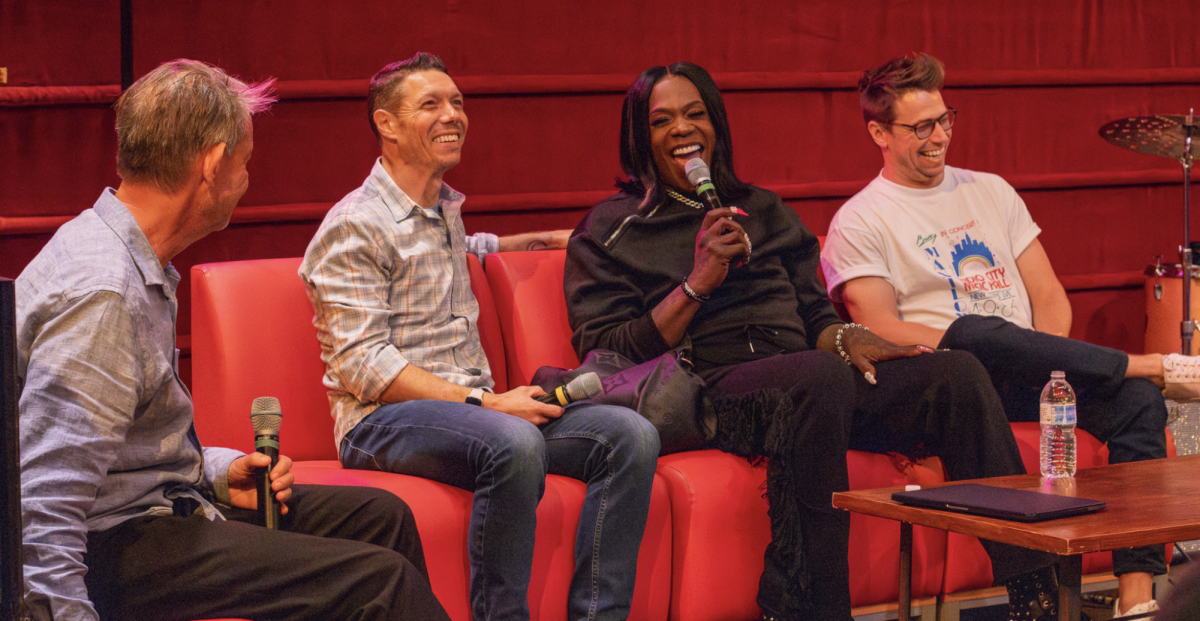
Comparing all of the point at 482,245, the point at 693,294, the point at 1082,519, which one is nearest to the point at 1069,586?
the point at 1082,519

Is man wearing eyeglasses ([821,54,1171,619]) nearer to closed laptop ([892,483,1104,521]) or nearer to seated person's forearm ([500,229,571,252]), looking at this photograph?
seated person's forearm ([500,229,571,252])

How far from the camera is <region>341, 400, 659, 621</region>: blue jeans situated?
2.14 m

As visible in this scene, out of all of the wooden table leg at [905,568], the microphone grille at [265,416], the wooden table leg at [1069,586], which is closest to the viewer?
the microphone grille at [265,416]

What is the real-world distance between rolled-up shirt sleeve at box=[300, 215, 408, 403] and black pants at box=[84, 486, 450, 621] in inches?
32.3

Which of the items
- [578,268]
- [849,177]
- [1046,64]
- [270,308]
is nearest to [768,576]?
[578,268]

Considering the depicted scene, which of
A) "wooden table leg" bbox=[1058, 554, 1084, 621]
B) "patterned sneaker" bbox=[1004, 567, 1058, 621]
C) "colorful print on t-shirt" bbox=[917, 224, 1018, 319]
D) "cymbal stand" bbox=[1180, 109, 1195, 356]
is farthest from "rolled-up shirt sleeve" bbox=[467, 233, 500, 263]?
"cymbal stand" bbox=[1180, 109, 1195, 356]

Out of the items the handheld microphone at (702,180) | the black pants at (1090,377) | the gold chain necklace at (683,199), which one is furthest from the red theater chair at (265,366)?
the black pants at (1090,377)

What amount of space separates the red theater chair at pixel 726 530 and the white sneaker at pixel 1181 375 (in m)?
0.71

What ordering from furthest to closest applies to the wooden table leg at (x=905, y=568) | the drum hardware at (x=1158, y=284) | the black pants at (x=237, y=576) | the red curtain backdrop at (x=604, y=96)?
1. the drum hardware at (x=1158, y=284)
2. the red curtain backdrop at (x=604, y=96)
3. the wooden table leg at (x=905, y=568)
4. the black pants at (x=237, y=576)

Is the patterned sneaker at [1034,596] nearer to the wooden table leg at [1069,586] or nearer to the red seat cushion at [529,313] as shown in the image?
the wooden table leg at [1069,586]

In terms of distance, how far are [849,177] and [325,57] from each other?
1860 millimetres

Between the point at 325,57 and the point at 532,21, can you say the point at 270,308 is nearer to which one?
the point at 325,57

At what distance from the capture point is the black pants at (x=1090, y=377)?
285 centimetres

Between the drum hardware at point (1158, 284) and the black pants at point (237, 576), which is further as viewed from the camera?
the drum hardware at point (1158, 284)
